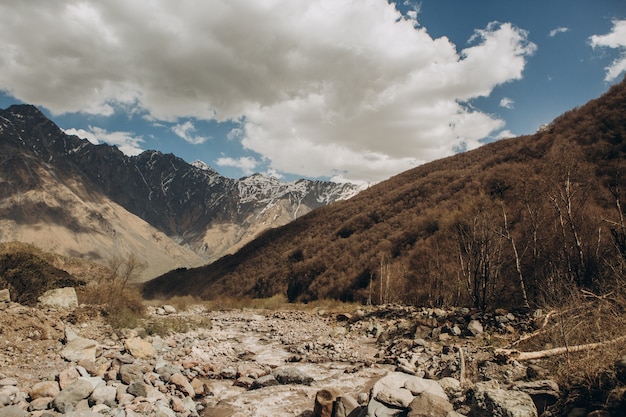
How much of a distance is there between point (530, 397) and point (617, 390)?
1.54m

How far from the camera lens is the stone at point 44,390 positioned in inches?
375

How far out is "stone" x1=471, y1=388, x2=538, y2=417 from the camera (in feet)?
22.5

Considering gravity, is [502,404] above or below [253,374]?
above

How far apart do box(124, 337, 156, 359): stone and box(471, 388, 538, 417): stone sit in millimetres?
13247

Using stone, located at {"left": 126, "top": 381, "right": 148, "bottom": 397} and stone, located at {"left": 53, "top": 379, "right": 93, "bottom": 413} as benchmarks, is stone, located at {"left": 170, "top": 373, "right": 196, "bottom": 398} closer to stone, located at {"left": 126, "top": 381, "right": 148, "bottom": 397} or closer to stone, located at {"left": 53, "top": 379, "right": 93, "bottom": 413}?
stone, located at {"left": 126, "top": 381, "right": 148, "bottom": 397}

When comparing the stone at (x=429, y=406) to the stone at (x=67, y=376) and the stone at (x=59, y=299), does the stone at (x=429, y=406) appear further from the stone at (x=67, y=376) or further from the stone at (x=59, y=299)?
the stone at (x=59, y=299)

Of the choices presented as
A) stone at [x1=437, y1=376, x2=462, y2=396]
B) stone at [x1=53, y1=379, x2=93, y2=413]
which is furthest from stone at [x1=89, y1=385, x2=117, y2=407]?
stone at [x1=437, y1=376, x2=462, y2=396]

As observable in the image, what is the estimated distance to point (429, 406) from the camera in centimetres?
776

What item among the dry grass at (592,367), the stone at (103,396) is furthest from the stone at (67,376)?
the dry grass at (592,367)

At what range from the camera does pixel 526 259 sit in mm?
34594

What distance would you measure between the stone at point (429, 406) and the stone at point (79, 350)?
11.7 meters

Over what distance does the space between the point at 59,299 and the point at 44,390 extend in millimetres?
11344

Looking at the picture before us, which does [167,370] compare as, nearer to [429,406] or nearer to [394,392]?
[394,392]

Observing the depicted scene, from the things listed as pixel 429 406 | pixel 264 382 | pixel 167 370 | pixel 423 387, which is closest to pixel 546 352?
pixel 423 387
